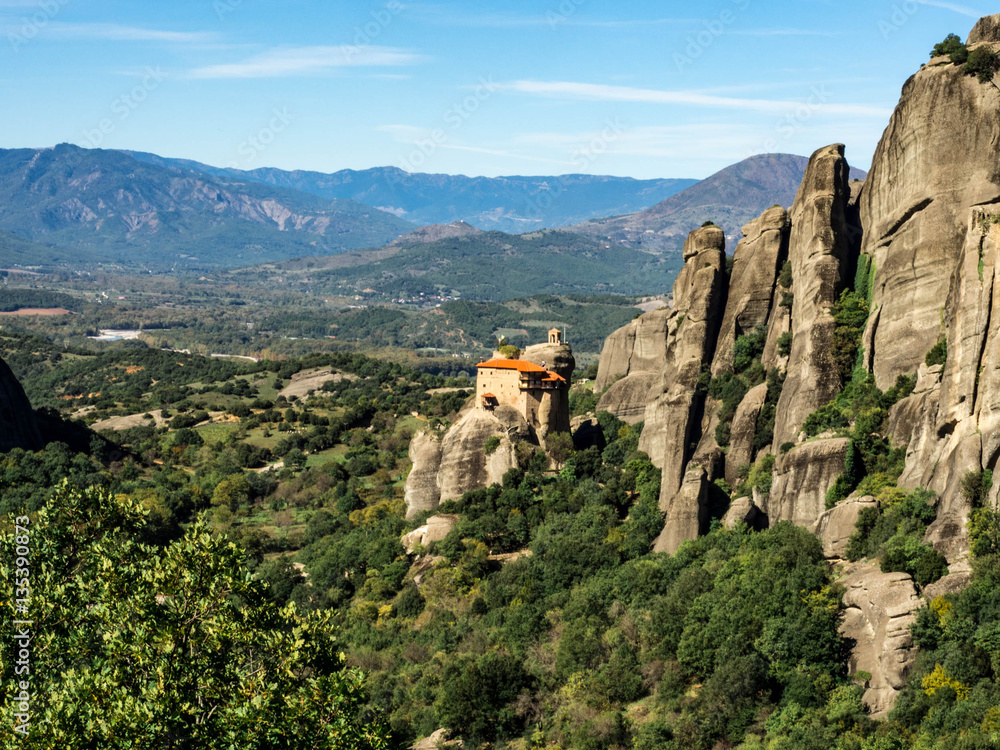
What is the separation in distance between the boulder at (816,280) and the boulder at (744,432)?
217cm

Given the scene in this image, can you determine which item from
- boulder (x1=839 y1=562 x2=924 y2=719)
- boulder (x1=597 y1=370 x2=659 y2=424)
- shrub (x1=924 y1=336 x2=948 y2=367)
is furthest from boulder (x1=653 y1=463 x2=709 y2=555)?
boulder (x1=597 y1=370 x2=659 y2=424)

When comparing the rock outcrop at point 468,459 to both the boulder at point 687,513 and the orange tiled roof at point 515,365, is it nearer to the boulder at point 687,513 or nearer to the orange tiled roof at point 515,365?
the orange tiled roof at point 515,365

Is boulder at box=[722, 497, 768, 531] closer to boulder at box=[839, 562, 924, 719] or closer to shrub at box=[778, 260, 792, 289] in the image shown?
boulder at box=[839, 562, 924, 719]

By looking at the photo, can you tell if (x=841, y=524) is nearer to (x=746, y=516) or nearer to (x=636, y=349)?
(x=746, y=516)

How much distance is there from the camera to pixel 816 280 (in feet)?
179

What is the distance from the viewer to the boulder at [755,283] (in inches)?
2430

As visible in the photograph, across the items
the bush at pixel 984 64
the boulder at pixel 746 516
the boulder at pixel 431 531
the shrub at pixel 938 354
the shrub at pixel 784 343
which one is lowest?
the boulder at pixel 431 531

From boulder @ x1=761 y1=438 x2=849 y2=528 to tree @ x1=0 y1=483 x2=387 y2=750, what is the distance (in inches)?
1026

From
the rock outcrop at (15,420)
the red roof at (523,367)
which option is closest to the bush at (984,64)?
the red roof at (523,367)

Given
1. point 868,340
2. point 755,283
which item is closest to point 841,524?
point 868,340

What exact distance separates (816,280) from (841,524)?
15170 mm

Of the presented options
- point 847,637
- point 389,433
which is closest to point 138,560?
point 847,637

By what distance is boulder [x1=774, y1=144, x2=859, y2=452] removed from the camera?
172 feet

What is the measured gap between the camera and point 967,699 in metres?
33.6
